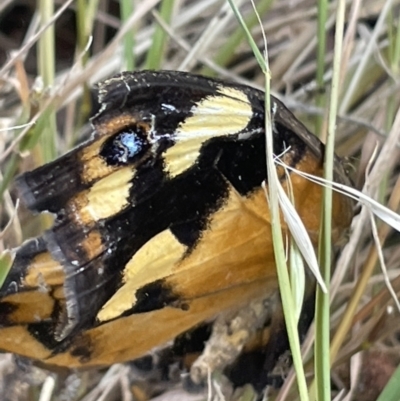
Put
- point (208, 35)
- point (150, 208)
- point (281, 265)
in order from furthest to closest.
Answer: point (208, 35)
point (150, 208)
point (281, 265)

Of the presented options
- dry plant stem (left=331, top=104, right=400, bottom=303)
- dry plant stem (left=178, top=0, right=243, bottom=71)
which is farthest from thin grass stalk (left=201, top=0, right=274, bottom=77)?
dry plant stem (left=331, top=104, right=400, bottom=303)

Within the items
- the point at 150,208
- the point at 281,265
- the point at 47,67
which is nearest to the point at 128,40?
the point at 47,67

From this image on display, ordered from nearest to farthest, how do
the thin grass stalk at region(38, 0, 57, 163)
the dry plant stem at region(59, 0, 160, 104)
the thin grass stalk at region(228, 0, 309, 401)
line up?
the thin grass stalk at region(228, 0, 309, 401), the dry plant stem at region(59, 0, 160, 104), the thin grass stalk at region(38, 0, 57, 163)

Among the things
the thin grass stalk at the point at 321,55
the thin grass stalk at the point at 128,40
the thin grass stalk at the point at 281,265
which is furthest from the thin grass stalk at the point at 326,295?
the thin grass stalk at the point at 128,40

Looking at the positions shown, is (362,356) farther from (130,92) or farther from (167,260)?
(130,92)

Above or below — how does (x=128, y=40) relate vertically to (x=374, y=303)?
above

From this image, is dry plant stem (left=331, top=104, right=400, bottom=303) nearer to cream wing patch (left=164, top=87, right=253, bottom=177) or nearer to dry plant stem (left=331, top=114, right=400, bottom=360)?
dry plant stem (left=331, top=114, right=400, bottom=360)

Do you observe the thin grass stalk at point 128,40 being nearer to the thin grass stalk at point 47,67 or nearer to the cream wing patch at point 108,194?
the thin grass stalk at point 47,67

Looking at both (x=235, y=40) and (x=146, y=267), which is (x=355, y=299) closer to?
(x=146, y=267)
